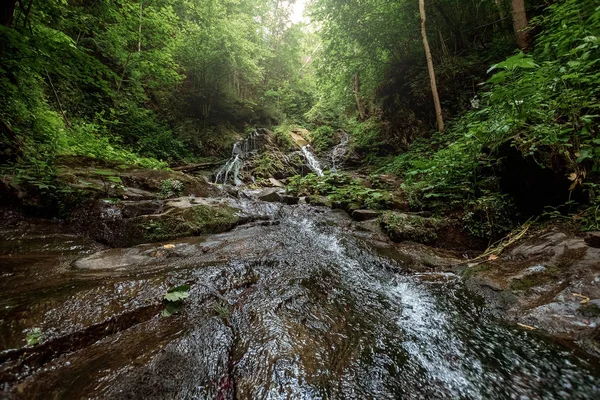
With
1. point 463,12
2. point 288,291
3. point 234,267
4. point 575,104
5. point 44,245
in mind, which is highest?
point 463,12

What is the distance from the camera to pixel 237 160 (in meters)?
12.6

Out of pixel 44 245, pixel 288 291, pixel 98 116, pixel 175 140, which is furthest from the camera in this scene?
pixel 175 140

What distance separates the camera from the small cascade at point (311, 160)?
12.6 metres

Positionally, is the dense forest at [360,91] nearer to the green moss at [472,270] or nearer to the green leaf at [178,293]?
the green moss at [472,270]

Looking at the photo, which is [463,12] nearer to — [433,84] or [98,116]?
[433,84]

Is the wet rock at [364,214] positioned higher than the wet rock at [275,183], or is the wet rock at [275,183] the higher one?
the wet rock at [275,183]

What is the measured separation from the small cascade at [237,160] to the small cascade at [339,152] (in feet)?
14.6

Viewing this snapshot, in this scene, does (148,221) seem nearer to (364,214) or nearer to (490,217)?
(364,214)

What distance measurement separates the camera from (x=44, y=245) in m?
2.73

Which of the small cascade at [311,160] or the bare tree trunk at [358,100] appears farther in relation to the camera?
the bare tree trunk at [358,100]

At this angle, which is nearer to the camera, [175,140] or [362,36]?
[362,36]

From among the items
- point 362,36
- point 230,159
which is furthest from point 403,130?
point 230,159

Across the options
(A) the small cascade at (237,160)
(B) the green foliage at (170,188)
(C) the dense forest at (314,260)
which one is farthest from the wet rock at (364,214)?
(A) the small cascade at (237,160)

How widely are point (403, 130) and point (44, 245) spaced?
36.3 ft
